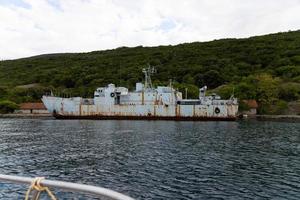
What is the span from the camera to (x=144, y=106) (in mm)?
96375

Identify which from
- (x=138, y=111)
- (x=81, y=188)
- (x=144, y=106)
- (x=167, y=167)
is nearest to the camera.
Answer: (x=81, y=188)

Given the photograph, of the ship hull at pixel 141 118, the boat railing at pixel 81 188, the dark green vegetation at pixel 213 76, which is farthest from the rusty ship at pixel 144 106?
the boat railing at pixel 81 188

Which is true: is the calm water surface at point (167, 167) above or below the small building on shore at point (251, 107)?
below

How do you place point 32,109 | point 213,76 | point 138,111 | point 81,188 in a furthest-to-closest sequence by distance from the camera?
point 213,76 < point 32,109 < point 138,111 < point 81,188

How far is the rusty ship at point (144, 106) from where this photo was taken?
310 ft

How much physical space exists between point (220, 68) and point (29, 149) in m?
135

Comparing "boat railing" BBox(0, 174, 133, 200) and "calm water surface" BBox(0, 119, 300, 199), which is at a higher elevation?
"boat railing" BBox(0, 174, 133, 200)

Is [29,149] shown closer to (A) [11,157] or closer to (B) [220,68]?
(A) [11,157]

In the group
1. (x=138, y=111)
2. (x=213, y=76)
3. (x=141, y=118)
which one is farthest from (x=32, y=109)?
(x=213, y=76)

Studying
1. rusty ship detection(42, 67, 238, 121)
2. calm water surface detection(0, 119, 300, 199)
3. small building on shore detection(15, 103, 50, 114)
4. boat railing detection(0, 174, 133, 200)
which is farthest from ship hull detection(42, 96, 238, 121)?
boat railing detection(0, 174, 133, 200)

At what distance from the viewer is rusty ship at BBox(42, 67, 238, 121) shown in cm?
9462

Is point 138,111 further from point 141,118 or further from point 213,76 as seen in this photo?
point 213,76

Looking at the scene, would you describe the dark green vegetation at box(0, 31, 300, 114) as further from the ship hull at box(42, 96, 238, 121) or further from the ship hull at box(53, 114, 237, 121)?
Result: the ship hull at box(53, 114, 237, 121)

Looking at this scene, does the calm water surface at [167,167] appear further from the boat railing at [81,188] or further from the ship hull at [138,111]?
the ship hull at [138,111]
